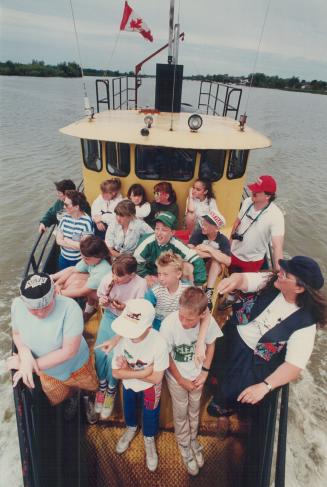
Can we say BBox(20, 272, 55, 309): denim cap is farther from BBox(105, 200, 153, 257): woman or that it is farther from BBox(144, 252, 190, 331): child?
BBox(105, 200, 153, 257): woman

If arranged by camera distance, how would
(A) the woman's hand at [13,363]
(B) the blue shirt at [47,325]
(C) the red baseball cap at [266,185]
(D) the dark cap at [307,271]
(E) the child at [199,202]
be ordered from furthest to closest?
(E) the child at [199,202] → (C) the red baseball cap at [266,185] → (A) the woman's hand at [13,363] → (B) the blue shirt at [47,325] → (D) the dark cap at [307,271]

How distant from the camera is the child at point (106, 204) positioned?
5203 millimetres

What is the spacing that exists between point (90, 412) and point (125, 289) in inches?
63.5

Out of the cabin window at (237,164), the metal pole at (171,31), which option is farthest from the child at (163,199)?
the metal pole at (171,31)

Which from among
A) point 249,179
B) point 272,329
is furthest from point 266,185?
point 249,179

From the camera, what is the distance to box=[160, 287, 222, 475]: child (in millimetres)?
2586

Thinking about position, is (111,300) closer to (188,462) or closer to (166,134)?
(188,462)

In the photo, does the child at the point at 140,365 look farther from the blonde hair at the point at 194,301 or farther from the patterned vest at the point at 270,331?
the patterned vest at the point at 270,331

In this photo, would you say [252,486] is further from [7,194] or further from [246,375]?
[7,194]

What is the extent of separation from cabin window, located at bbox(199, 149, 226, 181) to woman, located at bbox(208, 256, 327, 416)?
340 cm

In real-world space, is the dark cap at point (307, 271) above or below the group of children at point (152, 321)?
above

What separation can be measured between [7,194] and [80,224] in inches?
467

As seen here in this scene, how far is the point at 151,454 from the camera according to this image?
3396mm

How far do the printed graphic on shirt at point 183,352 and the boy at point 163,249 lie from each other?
82cm
